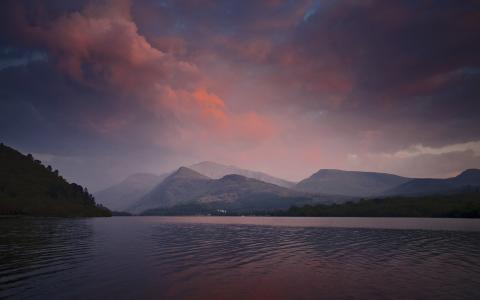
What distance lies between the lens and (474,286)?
34906 mm

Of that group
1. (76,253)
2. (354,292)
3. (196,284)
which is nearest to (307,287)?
(354,292)

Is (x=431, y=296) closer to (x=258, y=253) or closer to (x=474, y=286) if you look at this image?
(x=474, y=286)

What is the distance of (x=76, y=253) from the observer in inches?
2377

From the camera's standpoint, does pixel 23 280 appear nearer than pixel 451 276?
Yes

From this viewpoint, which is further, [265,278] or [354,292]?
[265,278]

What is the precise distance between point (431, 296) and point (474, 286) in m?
7.75

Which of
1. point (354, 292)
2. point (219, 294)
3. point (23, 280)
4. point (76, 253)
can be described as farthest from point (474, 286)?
point (76, 253)

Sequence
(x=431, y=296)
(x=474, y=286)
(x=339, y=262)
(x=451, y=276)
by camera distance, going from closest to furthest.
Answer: (x=431, y=296) < (x=474, y=286) < (x=451, y=276) < (x=339, y=262)

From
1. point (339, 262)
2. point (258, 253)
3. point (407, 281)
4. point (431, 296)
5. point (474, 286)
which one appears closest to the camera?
point (431, 296)

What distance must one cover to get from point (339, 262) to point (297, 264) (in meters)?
7.40

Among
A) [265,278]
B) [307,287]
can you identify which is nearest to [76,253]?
[265,278]

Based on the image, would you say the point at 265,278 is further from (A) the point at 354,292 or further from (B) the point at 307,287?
(A) the point at 354,292

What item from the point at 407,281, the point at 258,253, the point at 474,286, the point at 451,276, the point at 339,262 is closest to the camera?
the point at 474,286

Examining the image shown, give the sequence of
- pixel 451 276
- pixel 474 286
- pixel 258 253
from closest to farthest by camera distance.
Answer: pixel 474 286 < pixel 451 276 < pixel 258 253
